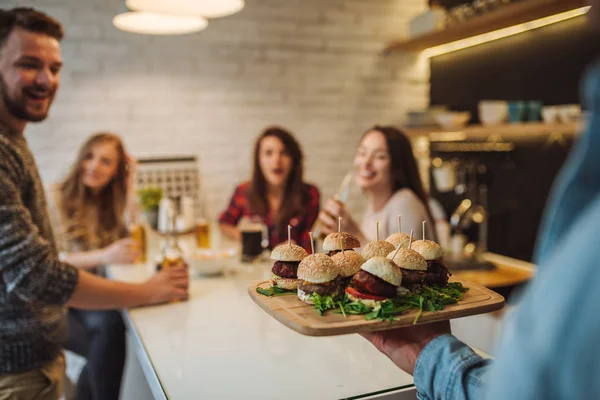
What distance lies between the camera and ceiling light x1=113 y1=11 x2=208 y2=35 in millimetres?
2449

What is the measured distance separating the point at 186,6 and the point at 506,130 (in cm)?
202

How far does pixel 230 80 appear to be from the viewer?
159 inches

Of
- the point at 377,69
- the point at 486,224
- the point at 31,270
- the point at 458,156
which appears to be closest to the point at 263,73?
the point at 377,69

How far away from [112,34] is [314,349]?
2954mm

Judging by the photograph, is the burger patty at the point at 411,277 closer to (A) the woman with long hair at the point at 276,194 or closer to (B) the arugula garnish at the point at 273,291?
(B) the arugula garnish at the point at 273,291

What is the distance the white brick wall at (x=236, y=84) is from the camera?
3.65 meters

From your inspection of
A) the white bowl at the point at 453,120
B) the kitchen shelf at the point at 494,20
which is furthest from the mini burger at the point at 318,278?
the white bowl at the point at 453,120

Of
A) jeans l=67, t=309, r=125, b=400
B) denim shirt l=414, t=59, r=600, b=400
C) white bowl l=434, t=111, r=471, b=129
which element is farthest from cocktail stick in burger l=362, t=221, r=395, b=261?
white bowl l=434, t=111, r=471, b=129

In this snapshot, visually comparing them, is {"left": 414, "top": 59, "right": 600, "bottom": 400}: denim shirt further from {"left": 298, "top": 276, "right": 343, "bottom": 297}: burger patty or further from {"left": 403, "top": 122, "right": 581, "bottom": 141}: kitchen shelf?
{"left": 403, "top": 122, "right": 581, "bottom": 141}: kitchen shelf

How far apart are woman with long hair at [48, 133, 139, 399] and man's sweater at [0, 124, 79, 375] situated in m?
0.66

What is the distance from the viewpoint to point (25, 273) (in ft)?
4.69

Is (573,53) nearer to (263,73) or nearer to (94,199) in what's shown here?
(263,73)

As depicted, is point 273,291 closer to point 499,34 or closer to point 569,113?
point 569,113

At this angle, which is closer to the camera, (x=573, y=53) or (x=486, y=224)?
(x=573, y=53)
